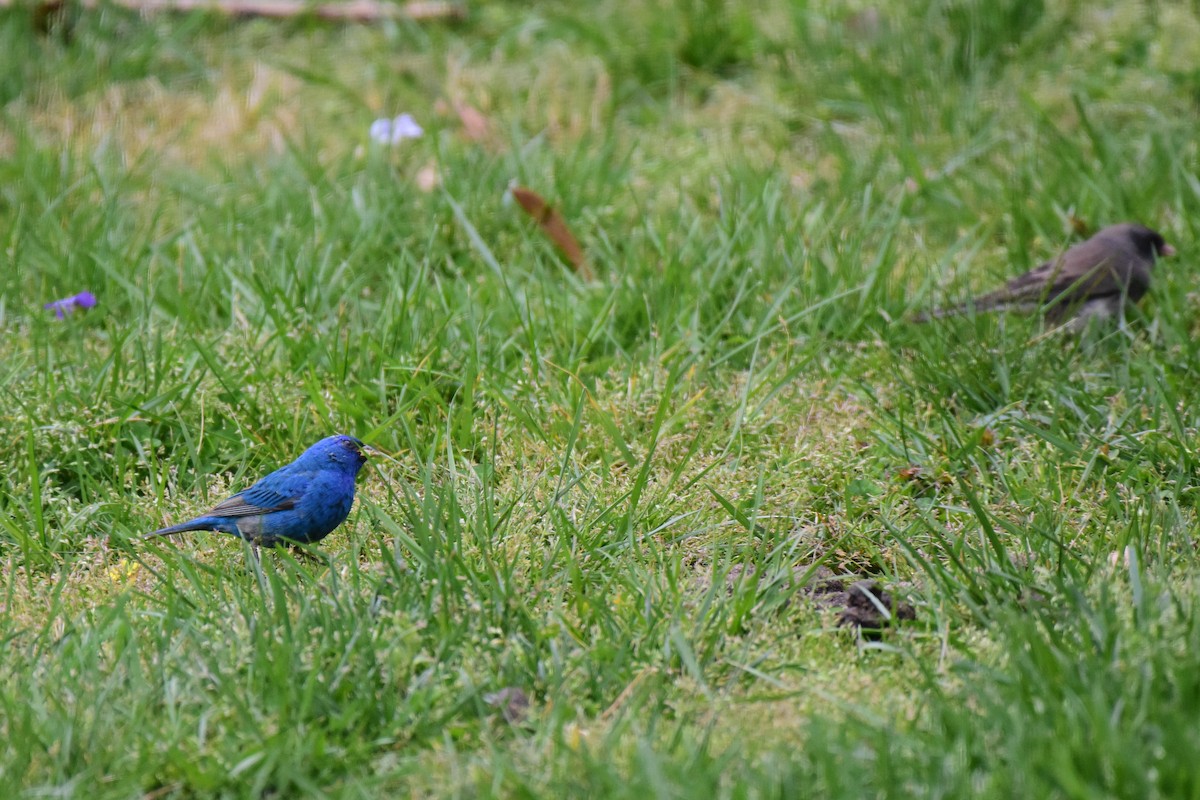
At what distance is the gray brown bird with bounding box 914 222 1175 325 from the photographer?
392 cm

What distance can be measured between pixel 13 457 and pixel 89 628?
0.94 meters

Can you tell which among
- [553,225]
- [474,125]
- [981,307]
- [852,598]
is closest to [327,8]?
[474,125]

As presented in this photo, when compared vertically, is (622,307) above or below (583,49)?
below

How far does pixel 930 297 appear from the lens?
153 inches

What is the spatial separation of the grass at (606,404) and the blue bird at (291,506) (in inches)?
3.1

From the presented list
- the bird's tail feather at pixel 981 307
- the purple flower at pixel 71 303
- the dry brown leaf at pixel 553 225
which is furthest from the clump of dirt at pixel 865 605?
the purple flower at pixel 71 303

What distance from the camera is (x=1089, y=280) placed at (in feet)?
13.1

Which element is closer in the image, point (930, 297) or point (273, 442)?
point (273, 442)

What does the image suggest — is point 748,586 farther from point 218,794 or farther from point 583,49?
point 583,49

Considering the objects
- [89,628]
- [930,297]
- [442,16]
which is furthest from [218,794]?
[442,16]

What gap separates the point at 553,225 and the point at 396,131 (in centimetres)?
98

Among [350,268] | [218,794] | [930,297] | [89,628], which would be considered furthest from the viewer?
[350,268]

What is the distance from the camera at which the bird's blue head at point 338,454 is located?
3043mm

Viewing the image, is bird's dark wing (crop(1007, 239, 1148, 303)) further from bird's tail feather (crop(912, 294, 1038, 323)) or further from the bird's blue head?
the bird's blue head
